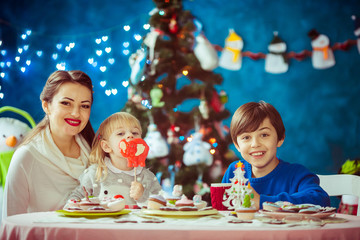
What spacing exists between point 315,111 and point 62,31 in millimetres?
3333

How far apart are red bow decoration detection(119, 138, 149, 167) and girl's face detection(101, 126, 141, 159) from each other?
0.05m

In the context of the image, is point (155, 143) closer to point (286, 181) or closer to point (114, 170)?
point (114, 170)

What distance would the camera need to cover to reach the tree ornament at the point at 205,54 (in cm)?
536

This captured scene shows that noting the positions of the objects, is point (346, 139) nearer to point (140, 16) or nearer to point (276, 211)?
point (140, 16)

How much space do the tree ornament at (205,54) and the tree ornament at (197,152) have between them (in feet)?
2.86

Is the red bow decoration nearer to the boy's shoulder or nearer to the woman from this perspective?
the woman

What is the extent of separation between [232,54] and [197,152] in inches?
56.9

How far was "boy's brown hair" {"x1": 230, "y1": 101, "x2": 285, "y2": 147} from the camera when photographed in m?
2.07

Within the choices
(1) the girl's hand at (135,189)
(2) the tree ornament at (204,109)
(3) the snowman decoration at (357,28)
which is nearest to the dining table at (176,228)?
(1) the girl's hand at (135,189)

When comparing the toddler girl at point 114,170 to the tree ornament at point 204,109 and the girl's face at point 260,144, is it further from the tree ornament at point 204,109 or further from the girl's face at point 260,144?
the tree ornament at point 204,109

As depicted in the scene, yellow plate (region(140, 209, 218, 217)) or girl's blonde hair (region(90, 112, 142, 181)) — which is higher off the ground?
girl's blonde hair (region(90, 112, 142, 181))

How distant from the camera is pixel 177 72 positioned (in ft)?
16.9

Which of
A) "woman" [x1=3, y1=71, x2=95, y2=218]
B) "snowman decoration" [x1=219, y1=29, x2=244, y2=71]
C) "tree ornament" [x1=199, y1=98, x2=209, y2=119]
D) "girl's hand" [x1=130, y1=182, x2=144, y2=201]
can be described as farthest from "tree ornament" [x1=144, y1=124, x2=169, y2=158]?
"girl's hand" [x1=130, y1=182, x2=144, y2=201]

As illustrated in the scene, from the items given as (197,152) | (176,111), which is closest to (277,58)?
(176,111)
